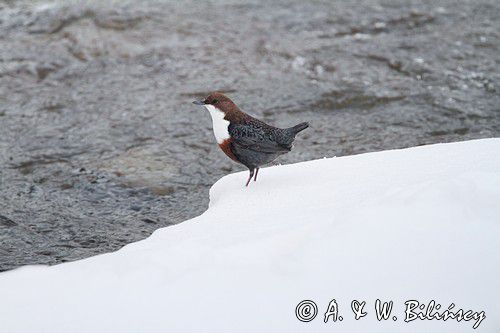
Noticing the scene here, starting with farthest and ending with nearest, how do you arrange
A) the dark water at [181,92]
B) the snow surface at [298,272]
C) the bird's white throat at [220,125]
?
the dark water at [181,92], the bird's white throat at [220,125], the snow surface at [298,272]

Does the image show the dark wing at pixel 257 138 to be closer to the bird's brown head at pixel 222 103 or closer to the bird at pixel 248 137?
the bird at pixel 248 137

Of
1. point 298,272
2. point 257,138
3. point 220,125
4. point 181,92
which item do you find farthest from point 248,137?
point 181,92

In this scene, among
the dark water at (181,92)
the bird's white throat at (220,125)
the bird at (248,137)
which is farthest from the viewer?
the dark water at (181,92)

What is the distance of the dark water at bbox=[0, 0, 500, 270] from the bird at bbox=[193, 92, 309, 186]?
0.59 metres

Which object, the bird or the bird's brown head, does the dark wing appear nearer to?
the bird

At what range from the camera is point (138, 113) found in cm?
616

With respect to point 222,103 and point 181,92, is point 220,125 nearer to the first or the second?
point 222,103

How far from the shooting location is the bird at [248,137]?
13.7ft

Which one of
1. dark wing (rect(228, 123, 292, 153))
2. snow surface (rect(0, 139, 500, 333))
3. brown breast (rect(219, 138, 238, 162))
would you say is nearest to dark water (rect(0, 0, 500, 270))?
brown breast (rect(219, 138, 238, 162))

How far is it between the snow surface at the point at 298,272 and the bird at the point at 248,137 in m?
0.93

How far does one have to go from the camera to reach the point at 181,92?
6.56m

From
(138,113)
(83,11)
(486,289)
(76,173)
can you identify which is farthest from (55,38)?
(486,289)

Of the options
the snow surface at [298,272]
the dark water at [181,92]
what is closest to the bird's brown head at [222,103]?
the dark water at [181,92]

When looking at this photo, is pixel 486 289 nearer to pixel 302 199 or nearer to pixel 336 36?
pixel 302 199
